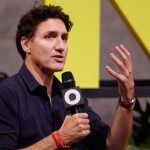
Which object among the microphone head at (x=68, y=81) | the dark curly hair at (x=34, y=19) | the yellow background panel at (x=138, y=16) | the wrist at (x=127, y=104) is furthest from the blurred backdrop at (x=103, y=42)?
the microphone head at (x=68, y=81)

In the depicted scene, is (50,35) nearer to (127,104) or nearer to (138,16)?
(127,104)

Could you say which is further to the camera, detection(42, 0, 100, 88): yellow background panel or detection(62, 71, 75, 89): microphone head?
detection(42, 0, 100, 88): yellow background panel

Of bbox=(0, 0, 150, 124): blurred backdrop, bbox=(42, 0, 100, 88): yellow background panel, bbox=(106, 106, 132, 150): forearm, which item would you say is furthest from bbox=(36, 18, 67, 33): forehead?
bbox=(0, 0, 150, 124): blurred backdrop

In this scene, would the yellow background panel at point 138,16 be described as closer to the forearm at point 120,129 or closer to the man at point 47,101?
the man at point 47,101

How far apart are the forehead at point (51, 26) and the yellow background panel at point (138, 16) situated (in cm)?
71

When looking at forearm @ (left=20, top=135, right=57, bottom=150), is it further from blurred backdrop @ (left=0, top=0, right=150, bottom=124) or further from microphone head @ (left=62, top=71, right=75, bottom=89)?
blurred backdrop @ (left=0, top=0, right=150, bottom=124)

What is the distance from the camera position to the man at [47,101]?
1429mm

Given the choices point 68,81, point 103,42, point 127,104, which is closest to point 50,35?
point 68,81

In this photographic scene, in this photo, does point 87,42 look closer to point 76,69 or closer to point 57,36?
point 76,69

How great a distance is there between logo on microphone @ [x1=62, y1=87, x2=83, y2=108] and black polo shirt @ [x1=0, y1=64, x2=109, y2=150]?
16 centimetres

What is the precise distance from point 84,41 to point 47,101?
82 cm

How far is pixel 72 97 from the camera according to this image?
141 centimetres

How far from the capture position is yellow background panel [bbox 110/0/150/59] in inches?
90.9

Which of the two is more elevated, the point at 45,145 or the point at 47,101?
the point at 47,101
